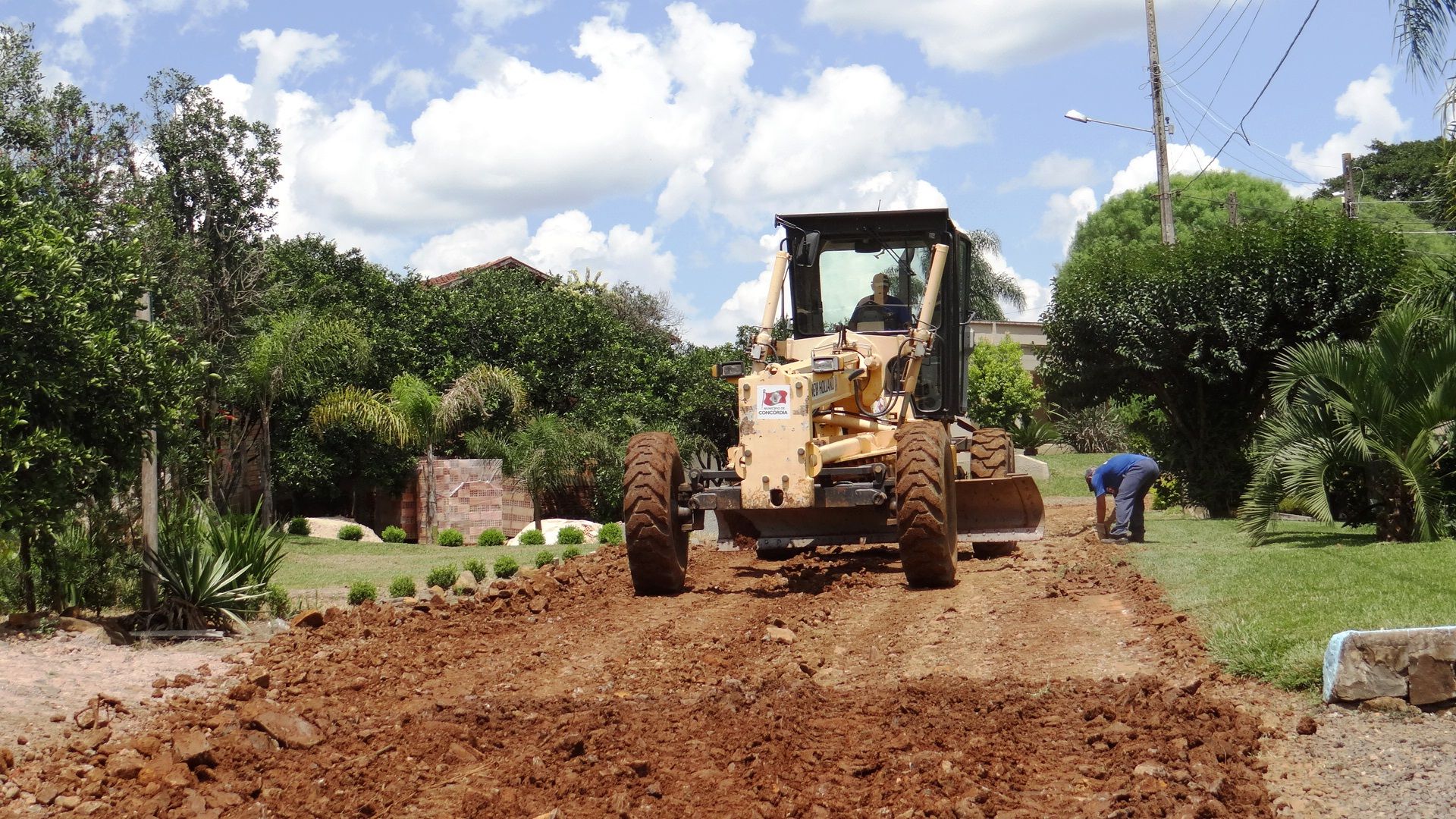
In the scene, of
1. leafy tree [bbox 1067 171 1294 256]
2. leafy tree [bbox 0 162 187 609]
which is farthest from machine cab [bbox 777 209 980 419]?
leafy tree [bbox 1067 171 1294 256]

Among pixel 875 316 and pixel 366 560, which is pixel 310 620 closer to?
pixel 875 316

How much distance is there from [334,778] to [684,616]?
4.33 m

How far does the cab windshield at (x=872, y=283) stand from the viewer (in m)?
12.5

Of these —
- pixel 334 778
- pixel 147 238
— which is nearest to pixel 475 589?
pixel 334 778

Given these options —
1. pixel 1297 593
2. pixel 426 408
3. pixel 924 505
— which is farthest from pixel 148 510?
pixel 426 408

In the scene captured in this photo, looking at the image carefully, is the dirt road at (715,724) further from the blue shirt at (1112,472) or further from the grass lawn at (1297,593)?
the blue shirt at (1112,472)

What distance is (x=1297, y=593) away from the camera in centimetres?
851

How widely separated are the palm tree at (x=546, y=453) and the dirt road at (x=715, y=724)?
15.3 m

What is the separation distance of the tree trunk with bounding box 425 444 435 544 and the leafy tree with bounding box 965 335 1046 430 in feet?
53.6

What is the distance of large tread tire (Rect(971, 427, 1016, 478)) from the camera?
42.6 ft

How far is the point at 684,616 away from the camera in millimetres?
9805

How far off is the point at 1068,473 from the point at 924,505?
23377 millimetres

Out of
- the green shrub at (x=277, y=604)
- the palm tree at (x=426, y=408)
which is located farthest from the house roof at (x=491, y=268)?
the green shrub at (x=277, y=604)

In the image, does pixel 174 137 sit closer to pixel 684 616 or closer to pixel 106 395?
pixel 106 395
